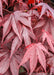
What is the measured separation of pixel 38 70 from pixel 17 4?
50cm

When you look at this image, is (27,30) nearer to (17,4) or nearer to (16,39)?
(16,39)

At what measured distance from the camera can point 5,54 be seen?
28.8 inches

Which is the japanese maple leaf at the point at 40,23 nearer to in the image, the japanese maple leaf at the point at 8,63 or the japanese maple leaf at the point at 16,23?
the japanese maple leaf at the point at 16,23

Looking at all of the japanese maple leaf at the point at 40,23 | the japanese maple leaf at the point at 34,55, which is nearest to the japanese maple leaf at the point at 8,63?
the japanese maple leaf at the point at 34,55

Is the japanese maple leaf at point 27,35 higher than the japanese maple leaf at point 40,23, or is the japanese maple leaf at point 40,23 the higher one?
the japanese maple leaf at point 40,23

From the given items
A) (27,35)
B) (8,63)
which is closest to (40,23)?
(27,35)

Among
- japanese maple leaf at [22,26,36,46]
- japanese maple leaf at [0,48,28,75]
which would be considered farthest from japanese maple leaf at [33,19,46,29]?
japanese maple leaf at [0,48,28,75]

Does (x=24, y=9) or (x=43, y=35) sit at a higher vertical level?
(x=24, y=9)

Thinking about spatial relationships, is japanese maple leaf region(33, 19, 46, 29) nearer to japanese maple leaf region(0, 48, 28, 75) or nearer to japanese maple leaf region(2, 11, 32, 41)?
japanese maple leaf region(2, 11, 32, 41)

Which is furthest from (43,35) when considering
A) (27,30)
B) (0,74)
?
(0,74)

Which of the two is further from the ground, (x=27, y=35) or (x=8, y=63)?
(x=27, y=35)

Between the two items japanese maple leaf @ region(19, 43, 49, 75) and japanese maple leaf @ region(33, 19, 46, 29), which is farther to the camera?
japanese maple leaf @ region(33, 19, 46, 29)

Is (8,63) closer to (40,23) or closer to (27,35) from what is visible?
(27,35)

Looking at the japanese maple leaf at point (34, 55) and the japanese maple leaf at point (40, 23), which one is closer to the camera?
the japanese maple leaf at point (34, 55)
